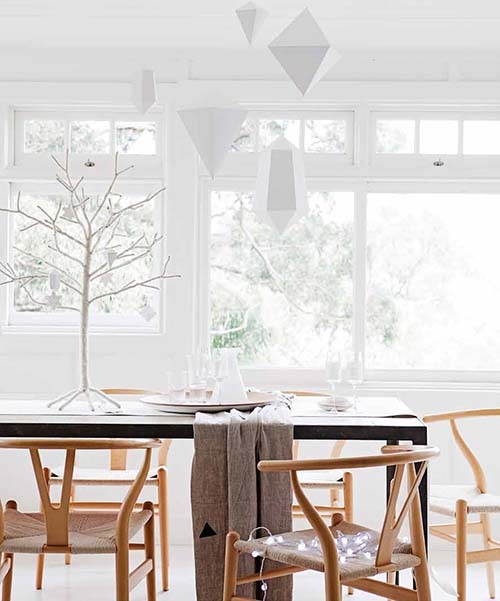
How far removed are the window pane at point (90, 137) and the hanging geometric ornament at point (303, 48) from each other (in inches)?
80.0

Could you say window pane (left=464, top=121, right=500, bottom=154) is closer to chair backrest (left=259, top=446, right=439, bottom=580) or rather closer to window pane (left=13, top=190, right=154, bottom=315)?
window pane (left=13, top=190, right=154, bottom=315)

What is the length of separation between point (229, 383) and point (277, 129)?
5.89ft

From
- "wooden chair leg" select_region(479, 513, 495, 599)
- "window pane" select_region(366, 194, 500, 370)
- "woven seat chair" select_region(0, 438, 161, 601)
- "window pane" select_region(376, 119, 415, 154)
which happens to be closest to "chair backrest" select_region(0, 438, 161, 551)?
"woven seat chair" select_region(0, 438, 161, 601)

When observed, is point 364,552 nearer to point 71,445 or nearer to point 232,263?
point 71,445

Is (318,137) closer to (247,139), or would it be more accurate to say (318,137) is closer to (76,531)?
(247,139)

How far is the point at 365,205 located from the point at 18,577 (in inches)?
94.2

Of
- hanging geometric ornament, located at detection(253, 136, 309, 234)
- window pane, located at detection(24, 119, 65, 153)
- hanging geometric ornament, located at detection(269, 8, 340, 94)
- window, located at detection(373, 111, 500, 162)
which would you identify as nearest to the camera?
hanging geometric ornament, located at detection(269, 8, 340, 94)

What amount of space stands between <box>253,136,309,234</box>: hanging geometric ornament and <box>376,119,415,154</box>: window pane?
4.89 feet

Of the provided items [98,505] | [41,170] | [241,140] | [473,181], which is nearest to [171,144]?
[241,140]

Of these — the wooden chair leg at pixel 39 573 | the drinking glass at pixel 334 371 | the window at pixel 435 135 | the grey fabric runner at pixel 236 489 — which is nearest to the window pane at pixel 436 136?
the window at pixel 435 135

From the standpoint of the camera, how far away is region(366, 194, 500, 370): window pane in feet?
15.7

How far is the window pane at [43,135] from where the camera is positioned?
15.7 feet

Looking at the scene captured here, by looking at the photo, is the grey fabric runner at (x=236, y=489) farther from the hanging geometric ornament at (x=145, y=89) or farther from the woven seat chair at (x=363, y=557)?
the hanging geometric ornament at (x=145, y=89)

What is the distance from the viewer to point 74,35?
4.53m
